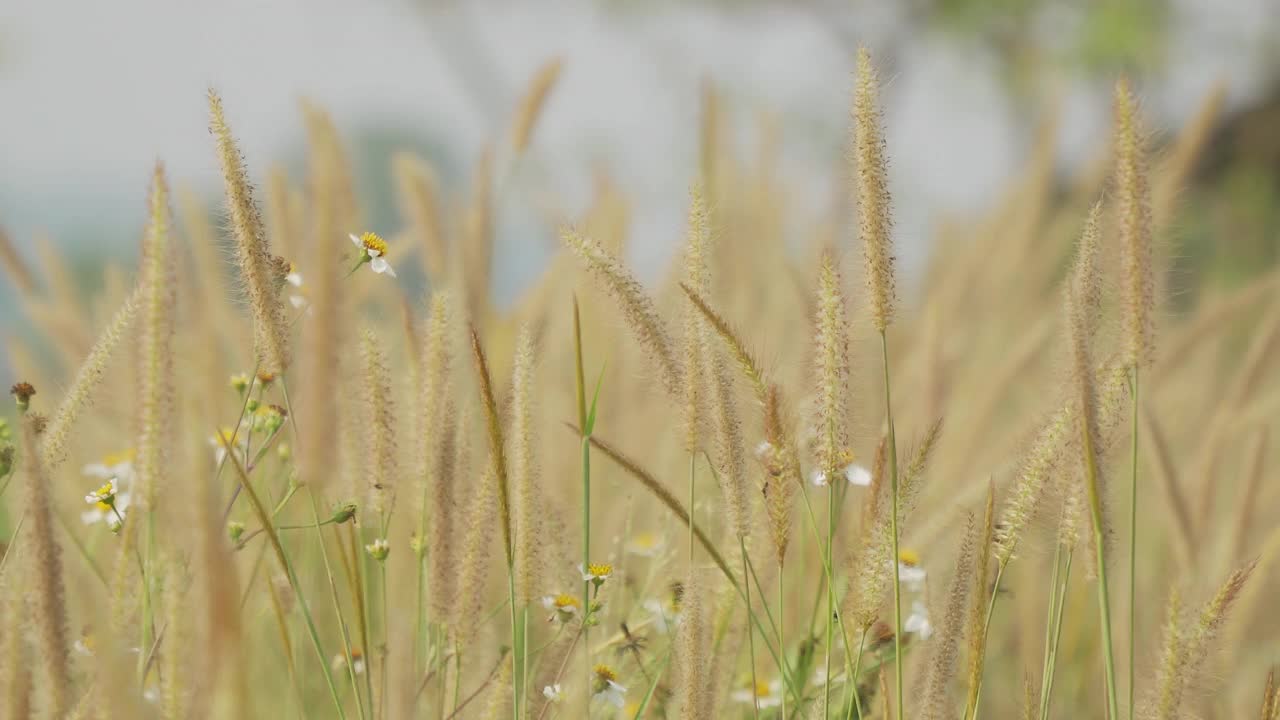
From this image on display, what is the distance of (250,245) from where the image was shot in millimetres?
634

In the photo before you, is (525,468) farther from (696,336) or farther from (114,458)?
(114,458)

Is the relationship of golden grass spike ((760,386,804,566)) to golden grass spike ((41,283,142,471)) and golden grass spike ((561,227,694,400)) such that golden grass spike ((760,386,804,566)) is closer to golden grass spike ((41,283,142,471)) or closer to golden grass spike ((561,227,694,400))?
golden grass spike ((561,227,694,400))

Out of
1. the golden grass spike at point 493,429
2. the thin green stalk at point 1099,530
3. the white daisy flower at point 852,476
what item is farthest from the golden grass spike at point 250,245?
the thin green stalk at point 1099,530

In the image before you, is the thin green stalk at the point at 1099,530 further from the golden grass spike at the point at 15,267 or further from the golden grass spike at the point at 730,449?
the golden grass spike at the point at 15,267

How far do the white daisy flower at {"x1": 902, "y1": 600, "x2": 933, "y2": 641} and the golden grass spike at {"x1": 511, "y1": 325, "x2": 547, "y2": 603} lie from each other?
1.11 ft

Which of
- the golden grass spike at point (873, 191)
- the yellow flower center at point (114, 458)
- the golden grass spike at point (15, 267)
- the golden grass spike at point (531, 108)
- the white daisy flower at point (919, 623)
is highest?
the golden grass spike at point (531, 108)

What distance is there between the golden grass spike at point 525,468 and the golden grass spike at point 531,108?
77cm

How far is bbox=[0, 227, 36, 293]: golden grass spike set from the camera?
1.20 metres

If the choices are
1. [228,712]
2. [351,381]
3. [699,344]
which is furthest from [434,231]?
[228,712]

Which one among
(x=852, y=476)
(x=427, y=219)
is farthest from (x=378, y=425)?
(x=427, y=219)

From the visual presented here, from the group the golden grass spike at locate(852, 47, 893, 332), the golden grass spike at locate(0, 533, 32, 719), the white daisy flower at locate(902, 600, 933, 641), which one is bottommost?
the golden grass spike at locate(0, 533, 32, 719)

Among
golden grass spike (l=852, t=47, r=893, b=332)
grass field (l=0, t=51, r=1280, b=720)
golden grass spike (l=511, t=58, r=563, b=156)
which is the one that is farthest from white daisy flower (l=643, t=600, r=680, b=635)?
golden grass spike (l=511, t=58, r=563, b=156)

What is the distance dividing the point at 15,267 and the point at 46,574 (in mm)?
924

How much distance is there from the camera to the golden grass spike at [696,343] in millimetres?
709
